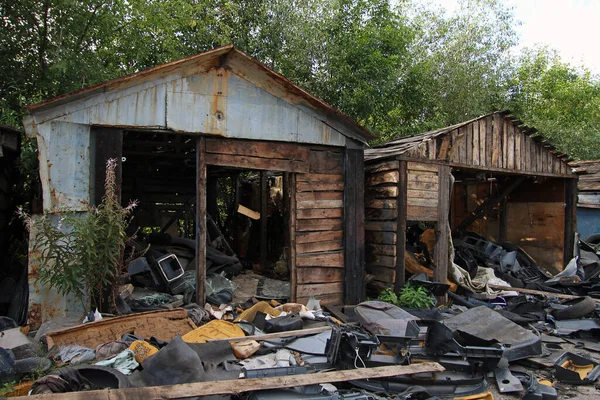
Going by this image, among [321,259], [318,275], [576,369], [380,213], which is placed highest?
[380,213]

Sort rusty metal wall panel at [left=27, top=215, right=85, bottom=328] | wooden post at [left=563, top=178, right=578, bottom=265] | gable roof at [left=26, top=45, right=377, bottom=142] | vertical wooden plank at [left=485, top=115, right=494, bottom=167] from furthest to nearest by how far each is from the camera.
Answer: wooden post at [left=563, top=178, right=578, bottom=265]
vertical wooden plank at [left=485, top=115, right=494, bottom=167]
gable roof at [left=26, top=45, right=377, bottom=142]
rusty metal wall panel at [left=27, top=215, right=85, bottom=328]

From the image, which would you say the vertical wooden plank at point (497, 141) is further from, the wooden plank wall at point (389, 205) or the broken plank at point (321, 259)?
the broken plank at point (321, 259)

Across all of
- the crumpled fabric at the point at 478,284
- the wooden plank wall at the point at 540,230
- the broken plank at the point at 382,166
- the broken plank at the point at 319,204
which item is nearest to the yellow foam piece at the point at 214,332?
the broken plank at the point at 319,204

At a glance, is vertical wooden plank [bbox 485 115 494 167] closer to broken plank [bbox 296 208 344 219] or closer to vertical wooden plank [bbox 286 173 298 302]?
broken plank [bbox 296 208 344 219]

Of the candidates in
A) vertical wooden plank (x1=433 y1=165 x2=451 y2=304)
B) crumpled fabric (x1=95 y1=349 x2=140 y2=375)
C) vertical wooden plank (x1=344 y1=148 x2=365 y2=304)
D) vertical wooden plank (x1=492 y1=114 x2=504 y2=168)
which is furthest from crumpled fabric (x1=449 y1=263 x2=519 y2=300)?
crumpled fabric (x1=95 y1=349 x2=140 y2=375)

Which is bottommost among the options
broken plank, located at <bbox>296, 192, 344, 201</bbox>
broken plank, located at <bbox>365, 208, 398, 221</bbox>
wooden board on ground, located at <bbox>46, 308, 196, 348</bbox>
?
wooden board on ground, located at <bbox>46, 308, 196, 348</bbox>

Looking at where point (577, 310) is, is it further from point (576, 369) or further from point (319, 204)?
point (319, 204)

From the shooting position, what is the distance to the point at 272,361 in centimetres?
503

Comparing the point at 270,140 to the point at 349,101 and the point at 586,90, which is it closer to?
the point at 349,101

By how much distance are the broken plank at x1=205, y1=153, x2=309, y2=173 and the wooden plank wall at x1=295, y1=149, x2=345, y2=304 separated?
0.17 m

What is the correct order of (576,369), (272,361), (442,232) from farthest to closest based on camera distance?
1. (442,232)
2. (576,369)
3. (272,361)

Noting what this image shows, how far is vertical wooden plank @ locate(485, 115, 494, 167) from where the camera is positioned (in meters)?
9.44

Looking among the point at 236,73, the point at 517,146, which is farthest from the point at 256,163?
the point at 517,146

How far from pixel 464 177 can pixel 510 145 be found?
250 centimetres
